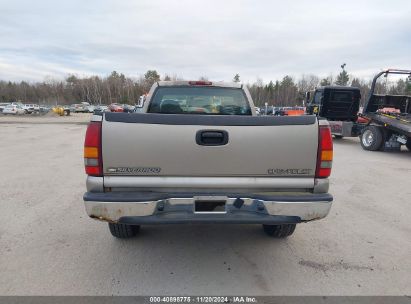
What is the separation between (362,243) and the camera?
4090mm

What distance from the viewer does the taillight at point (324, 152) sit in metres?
2.99

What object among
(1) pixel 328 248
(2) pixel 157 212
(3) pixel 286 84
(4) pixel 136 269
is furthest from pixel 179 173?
(3) pixel 286 84

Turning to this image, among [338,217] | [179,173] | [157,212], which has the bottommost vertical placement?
[338,217]

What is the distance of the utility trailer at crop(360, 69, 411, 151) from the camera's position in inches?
459

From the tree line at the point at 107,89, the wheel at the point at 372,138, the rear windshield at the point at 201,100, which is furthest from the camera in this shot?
the tree line at the point at 107,89

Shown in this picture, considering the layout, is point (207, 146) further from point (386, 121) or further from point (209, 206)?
point (386, 121)

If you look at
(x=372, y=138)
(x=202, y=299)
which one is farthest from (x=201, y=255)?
(x=372, y=138)

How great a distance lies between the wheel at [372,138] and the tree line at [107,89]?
79.6 meters

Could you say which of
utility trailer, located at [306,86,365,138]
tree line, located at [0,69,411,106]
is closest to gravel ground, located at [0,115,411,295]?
utility trailer, located at [306,86,365,138]

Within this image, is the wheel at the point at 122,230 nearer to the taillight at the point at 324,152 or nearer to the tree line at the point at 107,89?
the taillight at the point at 324,152

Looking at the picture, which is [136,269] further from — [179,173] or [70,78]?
[70,78]

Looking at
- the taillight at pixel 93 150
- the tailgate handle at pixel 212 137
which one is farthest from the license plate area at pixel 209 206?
the taillight at pixel 93 150

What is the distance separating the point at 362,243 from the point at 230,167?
227 centimetres

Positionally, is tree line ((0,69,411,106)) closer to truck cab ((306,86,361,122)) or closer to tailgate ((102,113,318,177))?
truck cab ((306,86,361,122))
